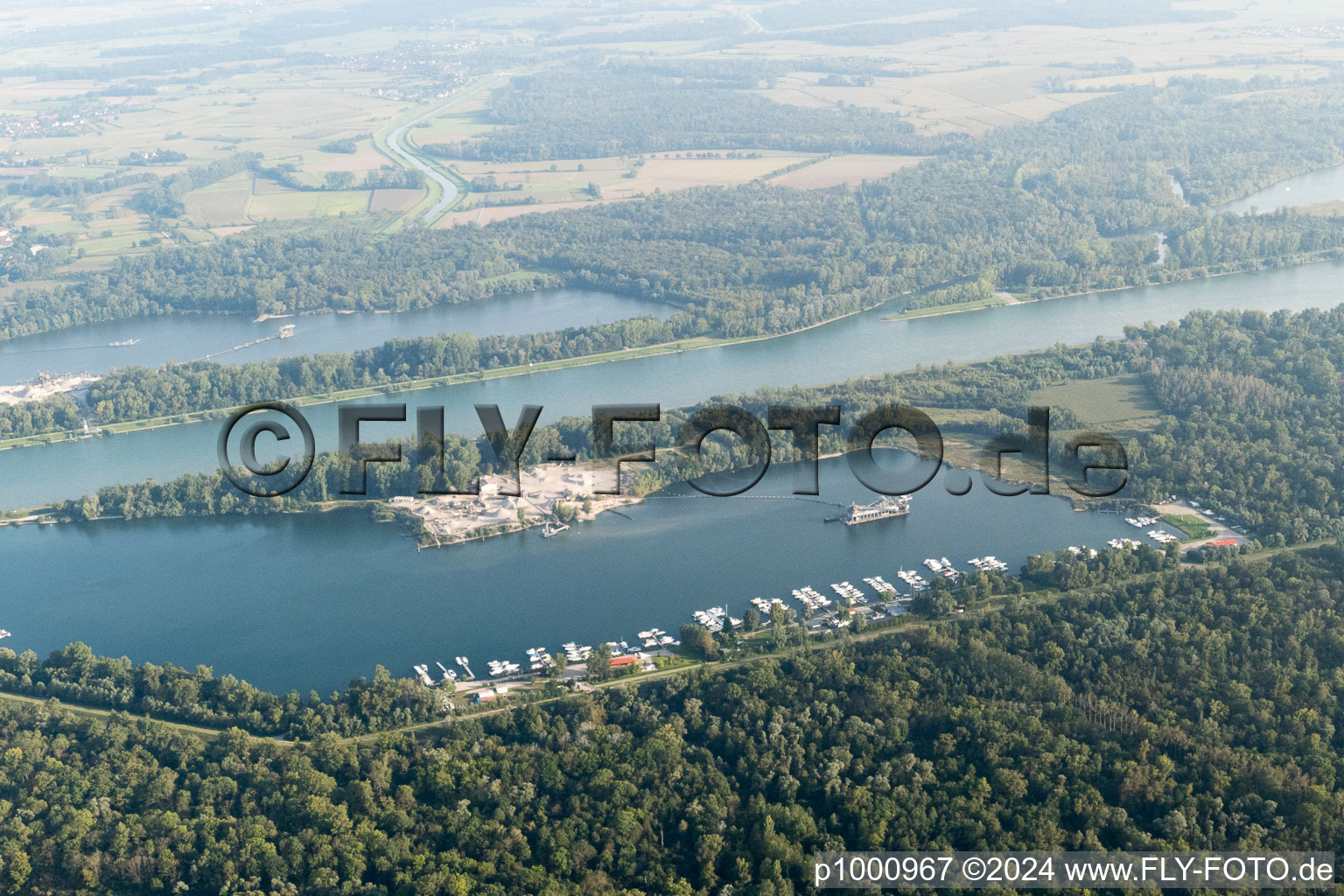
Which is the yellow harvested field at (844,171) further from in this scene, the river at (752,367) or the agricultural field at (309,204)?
the agricultural field at (309,204)

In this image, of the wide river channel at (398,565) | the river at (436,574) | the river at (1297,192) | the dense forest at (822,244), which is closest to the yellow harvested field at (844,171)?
the dense forest at (822,244)

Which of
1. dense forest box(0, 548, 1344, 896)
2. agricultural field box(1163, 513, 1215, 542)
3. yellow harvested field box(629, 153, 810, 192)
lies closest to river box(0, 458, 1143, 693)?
agricultural field box(1163, 513, 1215, 542)

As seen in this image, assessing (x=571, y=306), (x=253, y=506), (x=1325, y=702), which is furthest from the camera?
(x=571, y=306)

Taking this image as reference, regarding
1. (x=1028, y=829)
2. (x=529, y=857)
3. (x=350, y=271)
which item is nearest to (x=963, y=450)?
(x=1028, y=829)

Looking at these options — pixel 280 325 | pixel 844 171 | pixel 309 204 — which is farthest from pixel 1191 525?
pixel 309 204

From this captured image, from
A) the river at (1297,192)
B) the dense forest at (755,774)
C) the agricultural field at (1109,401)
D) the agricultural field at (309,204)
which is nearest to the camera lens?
the dense forest at (755,774)

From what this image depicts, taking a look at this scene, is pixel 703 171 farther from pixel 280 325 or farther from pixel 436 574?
pixel 436 574

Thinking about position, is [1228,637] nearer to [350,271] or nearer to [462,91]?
[350,271]
